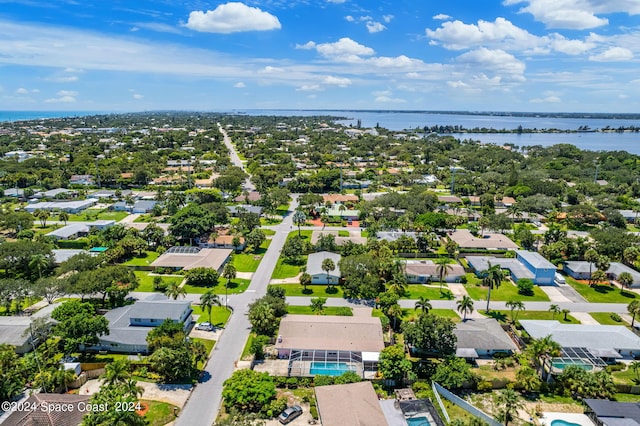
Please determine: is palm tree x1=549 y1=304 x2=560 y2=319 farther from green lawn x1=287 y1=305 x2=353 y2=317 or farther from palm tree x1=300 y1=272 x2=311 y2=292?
palm tree x1=300 y1=272 x2=311 y2=292

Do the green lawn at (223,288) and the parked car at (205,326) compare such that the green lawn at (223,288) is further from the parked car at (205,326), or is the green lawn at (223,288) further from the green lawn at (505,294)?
the green lawn at (505,294)

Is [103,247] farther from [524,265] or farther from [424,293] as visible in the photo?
[524,265]

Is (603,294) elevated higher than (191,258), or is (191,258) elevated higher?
(191,258)

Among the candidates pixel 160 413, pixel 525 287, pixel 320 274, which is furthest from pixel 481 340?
pixel 160 413

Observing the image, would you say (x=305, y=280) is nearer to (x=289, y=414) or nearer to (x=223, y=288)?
(x=223, y=288)

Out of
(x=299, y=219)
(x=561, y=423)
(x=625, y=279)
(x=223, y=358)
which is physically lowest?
(x=561, y=423)

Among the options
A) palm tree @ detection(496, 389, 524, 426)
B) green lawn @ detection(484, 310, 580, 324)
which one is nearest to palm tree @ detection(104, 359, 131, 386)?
palm tree @ detection(496, 389, 524, 426)

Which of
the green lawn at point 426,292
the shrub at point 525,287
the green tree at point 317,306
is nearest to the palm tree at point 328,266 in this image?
the green tree at point 317,306

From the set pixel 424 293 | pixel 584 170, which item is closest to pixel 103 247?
pixel 424 293
